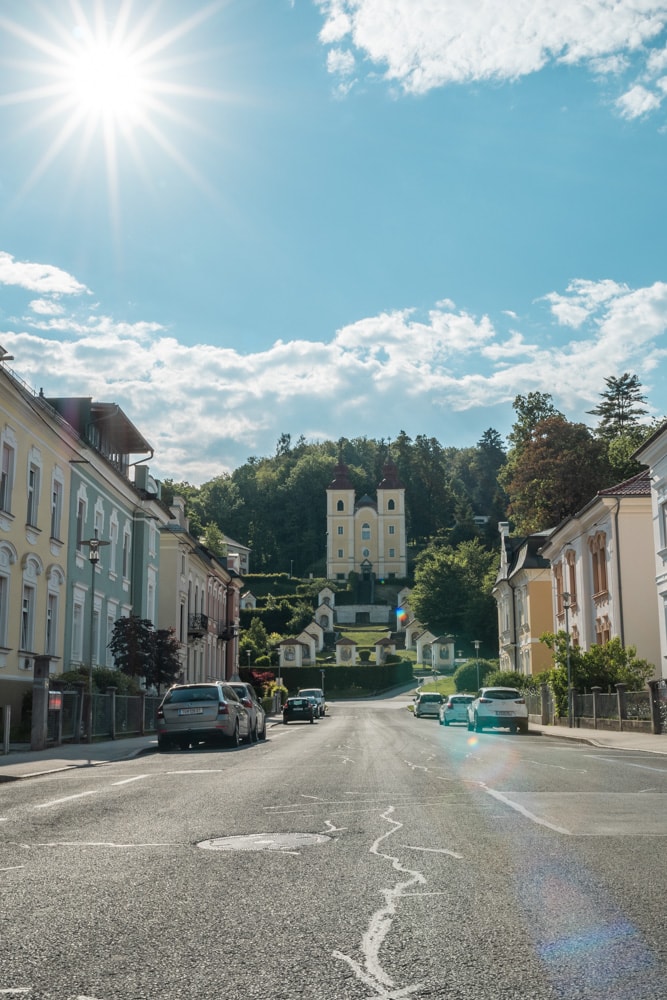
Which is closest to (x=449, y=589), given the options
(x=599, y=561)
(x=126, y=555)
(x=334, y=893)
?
(x=599, y=561)

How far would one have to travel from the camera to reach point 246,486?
187 metres

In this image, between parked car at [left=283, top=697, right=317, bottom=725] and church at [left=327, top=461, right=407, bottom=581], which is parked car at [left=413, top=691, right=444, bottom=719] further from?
church at [left=327, top=461, right=407, bottom=581]

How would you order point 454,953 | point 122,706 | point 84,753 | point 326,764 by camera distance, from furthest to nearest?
point 122,706
point 84,753
point 326,764
point 454,953

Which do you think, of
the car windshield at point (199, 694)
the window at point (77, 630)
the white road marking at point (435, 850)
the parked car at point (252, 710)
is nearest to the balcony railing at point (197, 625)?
the window at point (77, 630)

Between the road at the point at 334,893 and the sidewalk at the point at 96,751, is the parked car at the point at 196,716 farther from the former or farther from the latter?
the road at the point at 334,893

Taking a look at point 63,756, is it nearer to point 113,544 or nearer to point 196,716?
point 196,716

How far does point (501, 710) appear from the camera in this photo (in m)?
37.5

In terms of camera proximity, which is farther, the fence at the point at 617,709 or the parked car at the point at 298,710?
the parked car at the point at 298,710

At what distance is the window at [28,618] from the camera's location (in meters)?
29.6

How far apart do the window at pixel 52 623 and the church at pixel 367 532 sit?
436 feet

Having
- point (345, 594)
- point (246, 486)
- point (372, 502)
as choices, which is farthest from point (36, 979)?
point (246, 486)

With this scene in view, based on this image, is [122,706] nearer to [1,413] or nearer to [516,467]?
[1,413]

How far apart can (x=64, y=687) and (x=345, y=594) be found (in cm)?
12674

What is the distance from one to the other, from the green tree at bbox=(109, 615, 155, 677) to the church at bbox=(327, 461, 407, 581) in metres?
127
